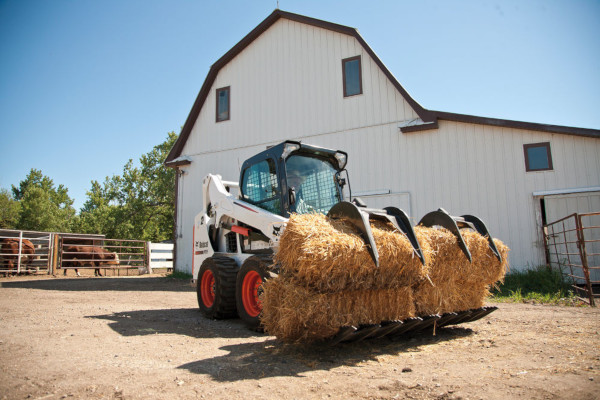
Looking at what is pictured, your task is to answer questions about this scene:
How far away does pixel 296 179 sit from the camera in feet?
19.4

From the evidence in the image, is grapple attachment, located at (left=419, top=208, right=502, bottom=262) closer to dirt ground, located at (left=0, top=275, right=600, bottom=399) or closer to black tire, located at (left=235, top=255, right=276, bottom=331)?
dirt ground, located at (left=0, top=275, right=600, bottom=399)

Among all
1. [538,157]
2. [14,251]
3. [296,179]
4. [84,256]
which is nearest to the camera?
[296,179]

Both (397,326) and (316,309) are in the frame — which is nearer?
(316,309)

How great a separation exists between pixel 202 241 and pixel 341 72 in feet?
27.6

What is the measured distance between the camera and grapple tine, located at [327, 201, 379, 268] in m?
3.96

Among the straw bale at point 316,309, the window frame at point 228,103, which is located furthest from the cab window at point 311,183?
the window frame at point 228,103

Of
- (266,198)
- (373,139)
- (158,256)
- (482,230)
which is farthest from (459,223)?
(158,256)

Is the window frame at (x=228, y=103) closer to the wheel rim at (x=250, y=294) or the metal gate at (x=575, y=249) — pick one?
the wheel rim at (x=250, y=294)

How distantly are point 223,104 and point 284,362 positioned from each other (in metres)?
13.4

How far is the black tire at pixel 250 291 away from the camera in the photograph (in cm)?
543

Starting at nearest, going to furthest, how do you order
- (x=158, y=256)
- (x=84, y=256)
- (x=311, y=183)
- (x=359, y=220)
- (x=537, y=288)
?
(x=359, y=220)
(x=311, y=183)
(x=537, y=288)
(x=84, y=256)
(x=158, y=256)

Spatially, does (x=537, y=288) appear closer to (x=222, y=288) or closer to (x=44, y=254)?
(x=222, y=288)

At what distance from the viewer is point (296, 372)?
351cm

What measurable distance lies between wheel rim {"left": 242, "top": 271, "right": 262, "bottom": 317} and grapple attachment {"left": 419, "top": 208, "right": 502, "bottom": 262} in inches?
104
